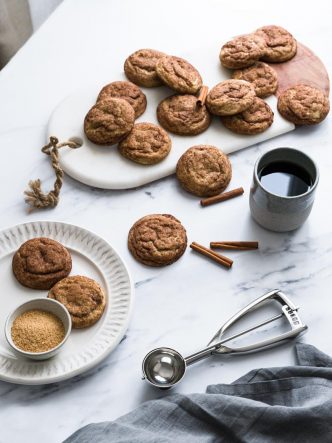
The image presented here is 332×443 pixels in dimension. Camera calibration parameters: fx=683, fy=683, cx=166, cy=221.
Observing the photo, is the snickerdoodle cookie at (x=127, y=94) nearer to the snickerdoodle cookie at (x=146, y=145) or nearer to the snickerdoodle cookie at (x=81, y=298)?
the snickerdoodle cookie at (x=146, y=145)

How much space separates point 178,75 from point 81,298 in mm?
606

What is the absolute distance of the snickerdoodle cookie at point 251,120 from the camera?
60.0 inches

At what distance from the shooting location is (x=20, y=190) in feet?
4.80

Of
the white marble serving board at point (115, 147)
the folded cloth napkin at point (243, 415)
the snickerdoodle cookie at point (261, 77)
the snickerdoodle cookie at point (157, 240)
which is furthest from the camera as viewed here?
the snickerdoodle cookie at point (261, 77)

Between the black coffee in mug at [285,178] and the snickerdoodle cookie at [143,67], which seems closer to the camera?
the black coffee in mug at [285,178]

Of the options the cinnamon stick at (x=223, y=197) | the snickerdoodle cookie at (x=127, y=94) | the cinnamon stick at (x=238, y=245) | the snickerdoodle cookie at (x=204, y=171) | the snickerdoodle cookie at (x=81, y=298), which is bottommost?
the snickerdoodle cookie at (x=81, y=298)

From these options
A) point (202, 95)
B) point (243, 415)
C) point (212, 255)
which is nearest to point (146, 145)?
point (202, 95)

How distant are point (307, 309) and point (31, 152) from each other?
697 millimetres

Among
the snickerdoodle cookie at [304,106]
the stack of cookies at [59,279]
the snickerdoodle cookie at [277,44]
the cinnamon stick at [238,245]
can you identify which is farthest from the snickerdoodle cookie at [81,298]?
the snickerdoodle cookie at [277,44]

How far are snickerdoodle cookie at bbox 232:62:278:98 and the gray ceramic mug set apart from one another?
11.5 inches

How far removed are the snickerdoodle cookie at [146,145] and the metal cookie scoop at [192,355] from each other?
41cm

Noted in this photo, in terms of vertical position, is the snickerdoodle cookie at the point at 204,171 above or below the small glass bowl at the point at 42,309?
above

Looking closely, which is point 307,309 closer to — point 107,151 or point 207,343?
point 207,343

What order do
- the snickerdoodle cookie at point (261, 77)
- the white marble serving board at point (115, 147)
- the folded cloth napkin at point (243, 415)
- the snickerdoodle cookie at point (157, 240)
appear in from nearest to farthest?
the folded cloth napkin at point (243, 415)
the snickerdoodle cookie at point (157, 240)
the white marble serving board at point (115, 147)
the snickerdoodle cookie at point (261, 77)
